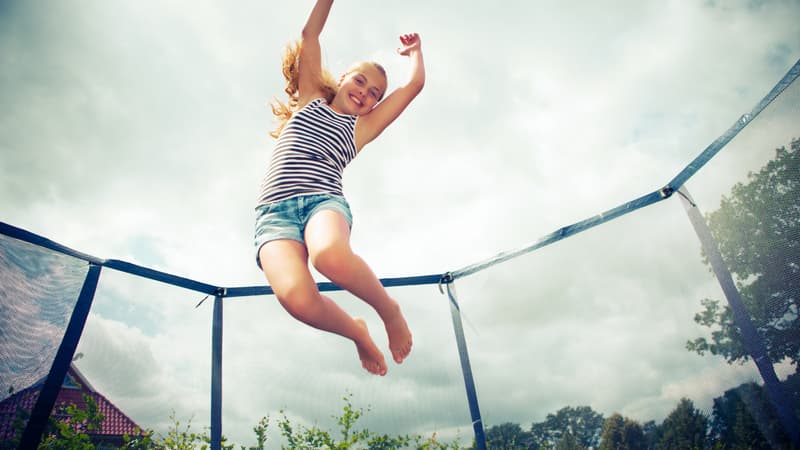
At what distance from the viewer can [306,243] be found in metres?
1.25

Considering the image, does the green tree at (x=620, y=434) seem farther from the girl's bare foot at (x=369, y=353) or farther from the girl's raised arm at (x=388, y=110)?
the girl's raised arm at (x=388, y=110)

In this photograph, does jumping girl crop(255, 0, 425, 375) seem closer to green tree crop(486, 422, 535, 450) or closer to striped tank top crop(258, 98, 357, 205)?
striped tank top crop(258, 98, 357, 205)

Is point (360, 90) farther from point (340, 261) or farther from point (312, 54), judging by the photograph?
point (340, 261)

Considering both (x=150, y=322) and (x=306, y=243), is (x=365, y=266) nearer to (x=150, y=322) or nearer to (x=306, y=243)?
(x=306, y=243)

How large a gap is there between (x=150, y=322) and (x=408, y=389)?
1472 millimetres

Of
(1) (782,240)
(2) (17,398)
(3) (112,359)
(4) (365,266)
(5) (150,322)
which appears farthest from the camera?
(5) (150,322)

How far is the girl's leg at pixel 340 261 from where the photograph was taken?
1.11 meters

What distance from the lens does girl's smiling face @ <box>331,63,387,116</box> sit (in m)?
1.64

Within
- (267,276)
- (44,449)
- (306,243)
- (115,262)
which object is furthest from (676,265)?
(44,449)

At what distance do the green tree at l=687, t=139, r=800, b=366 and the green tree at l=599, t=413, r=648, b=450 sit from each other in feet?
1.64

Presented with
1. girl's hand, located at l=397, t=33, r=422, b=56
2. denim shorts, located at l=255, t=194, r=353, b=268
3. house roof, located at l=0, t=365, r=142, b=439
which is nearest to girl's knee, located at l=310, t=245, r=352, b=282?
denim shorts, located at l=255, t=194, r=353, b=268

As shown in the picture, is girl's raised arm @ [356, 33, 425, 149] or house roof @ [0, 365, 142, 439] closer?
house roof @ [0, 365, 142, 439]

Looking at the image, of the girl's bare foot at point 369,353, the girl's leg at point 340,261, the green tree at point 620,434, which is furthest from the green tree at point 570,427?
the girl's leg at point 340,261

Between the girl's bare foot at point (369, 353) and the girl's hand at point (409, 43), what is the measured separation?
1.18 metres
